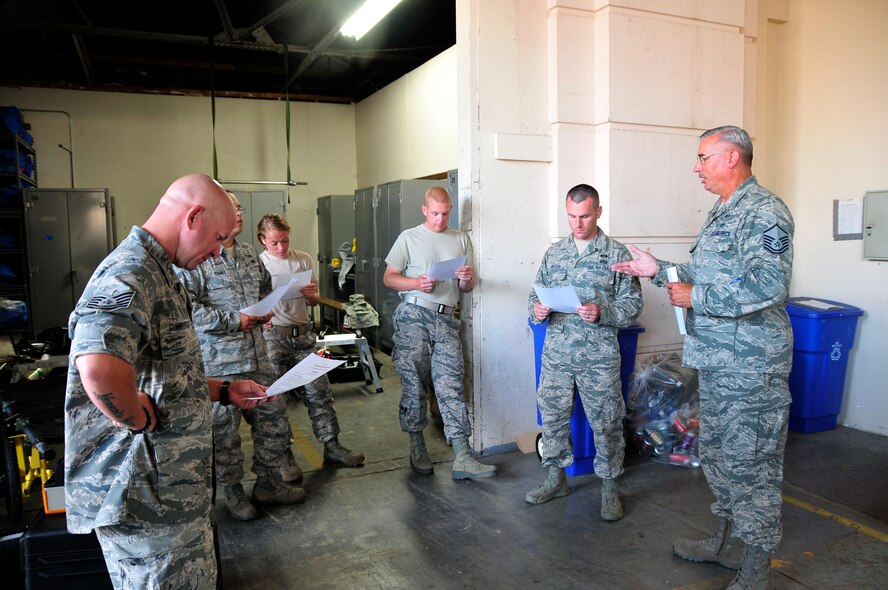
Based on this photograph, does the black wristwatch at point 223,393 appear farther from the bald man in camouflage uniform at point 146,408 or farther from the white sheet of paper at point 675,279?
the white sheet of paper at point 675,279

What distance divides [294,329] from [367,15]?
345cm

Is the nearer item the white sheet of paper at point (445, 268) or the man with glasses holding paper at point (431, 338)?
the white sheet of paper at point (445, 268)

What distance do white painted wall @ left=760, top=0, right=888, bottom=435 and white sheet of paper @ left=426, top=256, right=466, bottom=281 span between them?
309 cm

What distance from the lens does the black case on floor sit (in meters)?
2.08

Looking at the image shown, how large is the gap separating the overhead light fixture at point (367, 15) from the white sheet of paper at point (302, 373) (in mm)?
4605

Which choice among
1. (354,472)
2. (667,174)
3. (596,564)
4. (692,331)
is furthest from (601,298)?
(354,472)

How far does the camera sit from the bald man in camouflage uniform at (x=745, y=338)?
2.38 metres

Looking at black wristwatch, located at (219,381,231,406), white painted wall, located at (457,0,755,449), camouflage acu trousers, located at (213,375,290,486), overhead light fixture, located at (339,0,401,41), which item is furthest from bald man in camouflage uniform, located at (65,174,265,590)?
overhead light fixture, located at (339,0,401,41)

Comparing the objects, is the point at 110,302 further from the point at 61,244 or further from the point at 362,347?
the point at 61,244

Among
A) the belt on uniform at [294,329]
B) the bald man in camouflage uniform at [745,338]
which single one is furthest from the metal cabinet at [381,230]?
the bald man in camouflage uniform at [745,338]

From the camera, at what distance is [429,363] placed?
388 cm

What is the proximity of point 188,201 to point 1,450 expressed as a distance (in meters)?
2.27

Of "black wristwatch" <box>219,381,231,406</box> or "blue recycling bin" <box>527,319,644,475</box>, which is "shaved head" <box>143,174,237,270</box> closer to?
"black wristwatch" <box>219,381,231,406</box>

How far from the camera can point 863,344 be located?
15.2 feet
